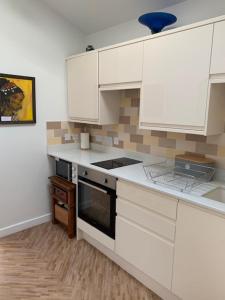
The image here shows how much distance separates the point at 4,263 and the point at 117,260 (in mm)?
1026

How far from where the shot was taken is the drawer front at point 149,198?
4.94 feet

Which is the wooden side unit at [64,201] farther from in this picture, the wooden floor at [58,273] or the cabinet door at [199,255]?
the cabinet door at [199,255]

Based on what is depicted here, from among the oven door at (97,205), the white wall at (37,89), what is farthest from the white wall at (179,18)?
the oven door at (97,205)

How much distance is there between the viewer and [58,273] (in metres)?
1.94

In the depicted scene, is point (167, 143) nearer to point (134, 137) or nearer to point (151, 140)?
point (151, 140)

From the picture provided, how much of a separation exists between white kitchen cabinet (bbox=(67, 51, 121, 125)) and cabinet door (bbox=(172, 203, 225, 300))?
1295 mm

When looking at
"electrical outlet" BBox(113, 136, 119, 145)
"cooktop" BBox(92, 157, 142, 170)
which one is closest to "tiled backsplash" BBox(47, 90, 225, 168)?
"electrical outlet" BBox(113, 136, 119, 145)

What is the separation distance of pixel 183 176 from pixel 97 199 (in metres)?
0.81

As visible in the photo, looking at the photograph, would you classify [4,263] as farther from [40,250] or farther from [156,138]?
[156,138]

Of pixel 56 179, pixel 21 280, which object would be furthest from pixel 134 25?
pixel 21 280

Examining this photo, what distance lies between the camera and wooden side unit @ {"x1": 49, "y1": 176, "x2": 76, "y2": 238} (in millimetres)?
2332

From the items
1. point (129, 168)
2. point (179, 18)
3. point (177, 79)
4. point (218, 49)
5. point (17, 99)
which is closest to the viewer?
point (218, 49)

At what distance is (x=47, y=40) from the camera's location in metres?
2.45

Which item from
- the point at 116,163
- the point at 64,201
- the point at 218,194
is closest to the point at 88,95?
the point at 116,163
